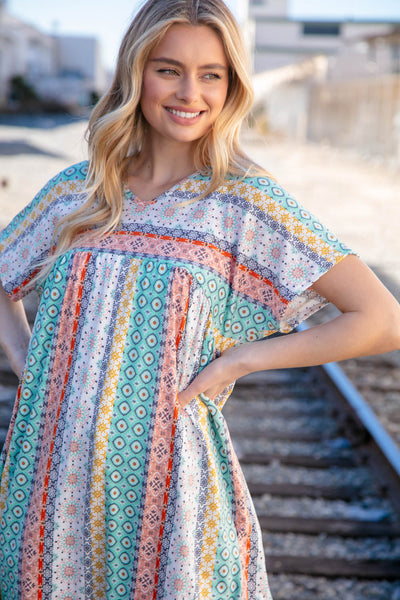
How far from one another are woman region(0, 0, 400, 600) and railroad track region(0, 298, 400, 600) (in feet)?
3.66

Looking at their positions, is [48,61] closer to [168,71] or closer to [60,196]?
[60,196]

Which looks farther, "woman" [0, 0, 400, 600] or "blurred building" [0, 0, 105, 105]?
"blurred building" [0, 0, 105, 105]

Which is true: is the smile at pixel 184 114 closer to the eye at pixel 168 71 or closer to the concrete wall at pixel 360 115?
the eye at pixel 168 71

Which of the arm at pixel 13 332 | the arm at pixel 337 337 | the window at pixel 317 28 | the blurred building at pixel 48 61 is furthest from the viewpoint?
the window at pixel 317 28

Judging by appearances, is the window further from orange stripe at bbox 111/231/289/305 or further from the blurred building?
orange stripe at bbox 111/231/289/305

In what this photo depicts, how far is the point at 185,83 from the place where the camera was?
5.51ft

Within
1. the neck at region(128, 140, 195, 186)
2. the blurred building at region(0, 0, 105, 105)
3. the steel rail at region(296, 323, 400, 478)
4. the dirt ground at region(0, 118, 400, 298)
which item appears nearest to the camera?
the neck at region(128, 140, 195, 186)

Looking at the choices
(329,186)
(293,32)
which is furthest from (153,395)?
(293,32)

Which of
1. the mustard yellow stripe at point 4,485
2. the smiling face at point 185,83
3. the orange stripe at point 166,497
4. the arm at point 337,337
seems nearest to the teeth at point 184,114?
the smiling face at point 185,83

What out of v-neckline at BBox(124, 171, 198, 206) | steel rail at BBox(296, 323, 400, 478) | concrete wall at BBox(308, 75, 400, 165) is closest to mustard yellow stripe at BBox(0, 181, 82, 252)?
v-neckline at BBox(124, 171, 198, 206)

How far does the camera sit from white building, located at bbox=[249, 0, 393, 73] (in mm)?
59219

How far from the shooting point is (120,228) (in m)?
1.75

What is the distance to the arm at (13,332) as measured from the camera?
1.97 meters

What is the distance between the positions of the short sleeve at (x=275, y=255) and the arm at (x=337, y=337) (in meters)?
0.05
